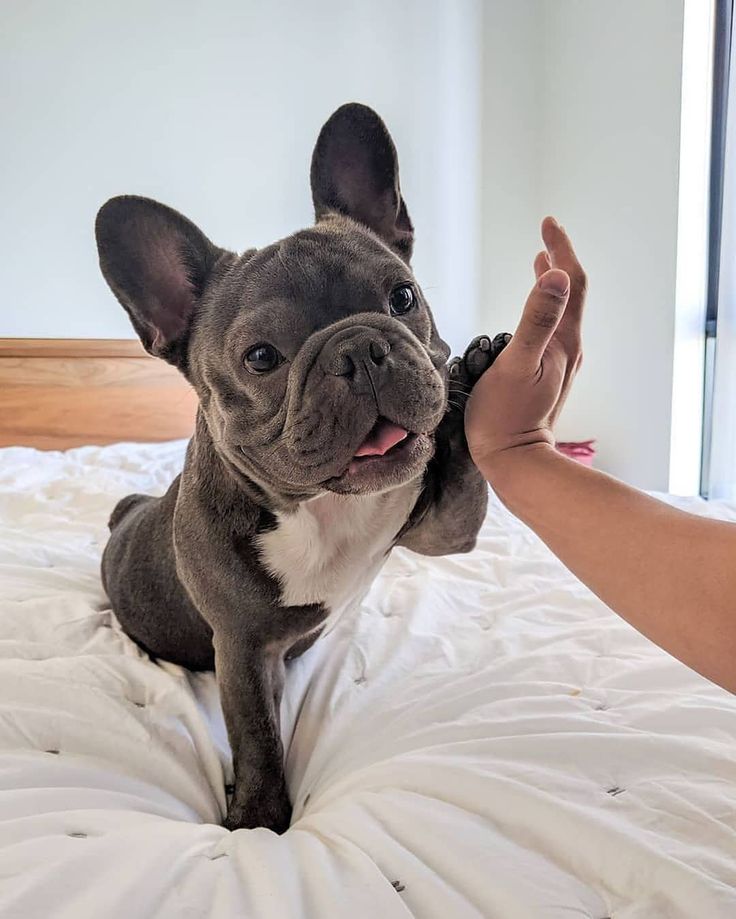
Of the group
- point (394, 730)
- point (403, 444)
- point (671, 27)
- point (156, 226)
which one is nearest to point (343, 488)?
point (403, 444)

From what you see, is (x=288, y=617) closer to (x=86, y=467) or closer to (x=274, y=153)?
(x=86, y=467)

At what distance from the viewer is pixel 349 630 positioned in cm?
145

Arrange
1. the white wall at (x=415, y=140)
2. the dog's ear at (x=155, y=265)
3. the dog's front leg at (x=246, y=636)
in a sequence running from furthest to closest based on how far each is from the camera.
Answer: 1. the white wall at (x=415, y=140)
2. the dog's ear at (x=155, y=265)
3. the dog's front leg at (x=246, y=636)

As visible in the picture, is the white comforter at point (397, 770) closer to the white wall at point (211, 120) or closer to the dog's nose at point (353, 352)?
the dog's nose at point (353, 352)

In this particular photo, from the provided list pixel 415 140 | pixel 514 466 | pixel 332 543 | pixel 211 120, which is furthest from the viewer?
pixel 415 140

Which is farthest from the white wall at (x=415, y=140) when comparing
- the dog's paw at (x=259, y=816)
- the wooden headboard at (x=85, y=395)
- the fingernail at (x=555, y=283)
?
the dog's paw at (x=259, y=816)

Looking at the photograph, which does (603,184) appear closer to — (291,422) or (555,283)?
(555,283)

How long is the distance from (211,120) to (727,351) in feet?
9.00

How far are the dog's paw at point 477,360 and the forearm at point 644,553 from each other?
21cm

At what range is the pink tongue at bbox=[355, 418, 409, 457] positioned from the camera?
979 millimetres

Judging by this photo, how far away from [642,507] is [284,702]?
68 cm

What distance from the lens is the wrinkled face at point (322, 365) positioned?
3.15 feet

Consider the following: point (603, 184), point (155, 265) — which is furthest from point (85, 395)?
point (603, 184)

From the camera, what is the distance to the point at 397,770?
36.5 inches
